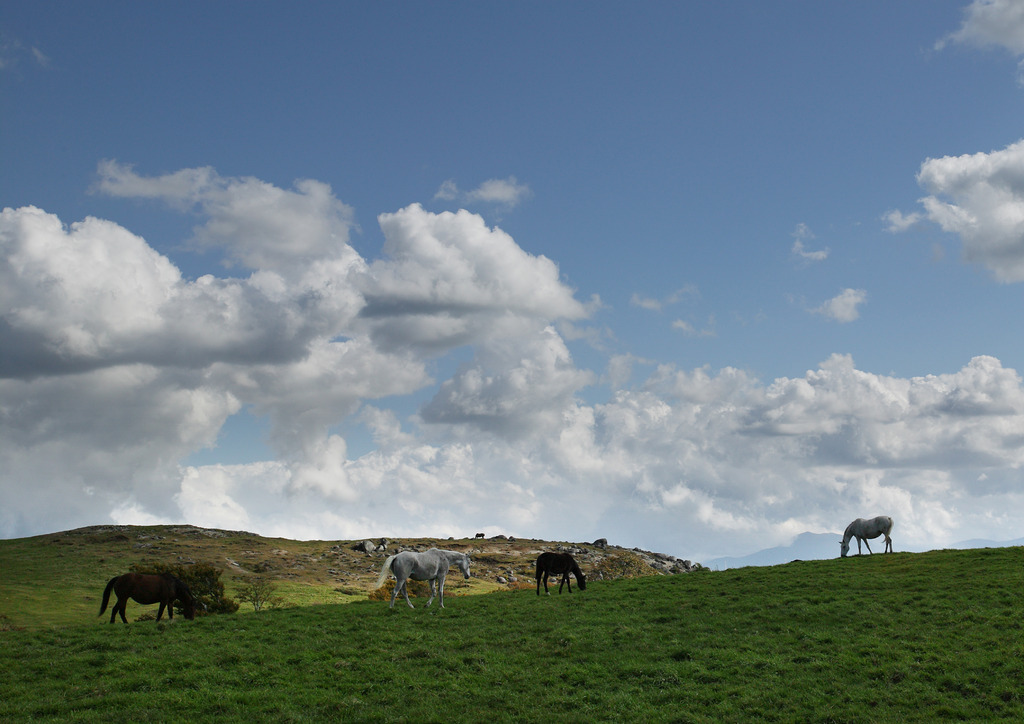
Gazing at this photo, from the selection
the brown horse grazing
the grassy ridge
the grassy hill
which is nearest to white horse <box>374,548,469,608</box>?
the grassy ridge

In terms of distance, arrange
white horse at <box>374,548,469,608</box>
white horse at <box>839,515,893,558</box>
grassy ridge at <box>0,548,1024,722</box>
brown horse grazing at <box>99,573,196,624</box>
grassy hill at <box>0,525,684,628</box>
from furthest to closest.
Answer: grassy hill at <box>0,525,684,628</box> → white horse at <box>839,515,893,558</box> → white horse at <box>374,548,469,608</box> → brown horse grazing at <box>99,573,196,624</box> → grassy ridge at <box>0,548,1024,722</box>

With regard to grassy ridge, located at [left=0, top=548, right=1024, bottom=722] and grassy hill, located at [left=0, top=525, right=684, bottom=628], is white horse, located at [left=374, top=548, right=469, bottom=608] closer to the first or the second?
grassy ridge, located at [left=0, top=548, right=1024, bottom=722]

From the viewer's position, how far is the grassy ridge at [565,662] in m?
17.8

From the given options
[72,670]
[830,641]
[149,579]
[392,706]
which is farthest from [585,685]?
[149,579]

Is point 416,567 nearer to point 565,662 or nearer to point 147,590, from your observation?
point 565,662

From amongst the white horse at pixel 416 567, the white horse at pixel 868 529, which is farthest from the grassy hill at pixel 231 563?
the white horse at pixel 868 529

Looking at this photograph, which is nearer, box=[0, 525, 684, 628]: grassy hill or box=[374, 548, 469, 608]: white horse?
box=[374, 548, 469, 608]: white horse

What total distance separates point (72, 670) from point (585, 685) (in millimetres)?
16314

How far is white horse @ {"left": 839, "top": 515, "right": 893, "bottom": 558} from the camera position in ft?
158

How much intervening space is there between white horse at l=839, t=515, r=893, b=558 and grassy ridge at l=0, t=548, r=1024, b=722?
17.4 metres

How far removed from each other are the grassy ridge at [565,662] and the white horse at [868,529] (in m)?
17.4

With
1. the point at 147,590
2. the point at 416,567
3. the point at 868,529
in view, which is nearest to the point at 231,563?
the point at 147,590

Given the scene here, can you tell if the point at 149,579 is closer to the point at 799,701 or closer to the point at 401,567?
the point at 401,567

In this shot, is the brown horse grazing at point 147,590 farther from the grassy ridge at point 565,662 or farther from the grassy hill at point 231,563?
the grassy hill at point 231,563
